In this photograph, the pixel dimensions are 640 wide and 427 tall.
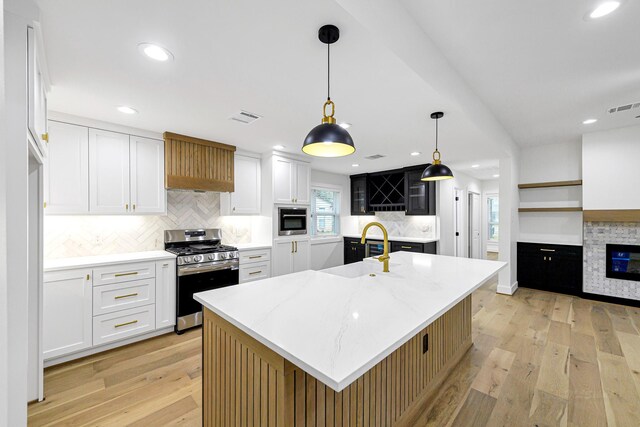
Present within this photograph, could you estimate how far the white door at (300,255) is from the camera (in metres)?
4.60

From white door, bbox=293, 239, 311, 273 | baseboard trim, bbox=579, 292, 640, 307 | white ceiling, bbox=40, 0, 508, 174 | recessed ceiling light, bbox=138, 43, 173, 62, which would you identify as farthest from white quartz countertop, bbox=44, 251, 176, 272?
baseboard trim, bbox=579, 292, 640, 307

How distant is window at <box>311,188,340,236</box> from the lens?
242 inches

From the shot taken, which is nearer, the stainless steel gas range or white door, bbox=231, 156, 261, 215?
the stainless steel gas range

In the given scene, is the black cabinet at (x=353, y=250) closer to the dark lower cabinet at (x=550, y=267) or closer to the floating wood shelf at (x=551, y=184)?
the dark lower cabinet at (x=550, y=267)

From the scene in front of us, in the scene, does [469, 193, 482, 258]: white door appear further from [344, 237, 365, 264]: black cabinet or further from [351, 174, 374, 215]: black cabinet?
[344, 237, 365, 264]: black cabinet

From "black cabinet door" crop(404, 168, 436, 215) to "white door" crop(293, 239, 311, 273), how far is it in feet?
7.86

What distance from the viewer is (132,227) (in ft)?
11.3

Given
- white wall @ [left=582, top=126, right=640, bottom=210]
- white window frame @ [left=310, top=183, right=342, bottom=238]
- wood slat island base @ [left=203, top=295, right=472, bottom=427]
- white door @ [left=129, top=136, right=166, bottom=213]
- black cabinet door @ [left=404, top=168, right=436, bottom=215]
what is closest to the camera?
wood slat island base @ [left=203, top=295, right=472, bottom=427]

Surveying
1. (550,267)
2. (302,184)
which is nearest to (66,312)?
(302,184)

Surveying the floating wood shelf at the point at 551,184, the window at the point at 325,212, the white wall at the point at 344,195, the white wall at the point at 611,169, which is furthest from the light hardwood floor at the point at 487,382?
the white wall at the point at 344,195

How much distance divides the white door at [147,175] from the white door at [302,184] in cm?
199

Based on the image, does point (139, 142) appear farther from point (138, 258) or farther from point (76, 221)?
point (138, 258)

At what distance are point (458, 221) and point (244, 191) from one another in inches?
192

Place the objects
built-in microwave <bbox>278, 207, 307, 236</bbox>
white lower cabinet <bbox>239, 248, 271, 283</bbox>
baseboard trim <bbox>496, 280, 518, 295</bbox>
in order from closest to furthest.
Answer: white lower cabinet <bbox>239, 248, 271, 283</bbox>, built-in microwave <bbox>278, 207, 307, 236</bbox>, baseboard trim <bbox>496, 280, 518, 295</bbox>
